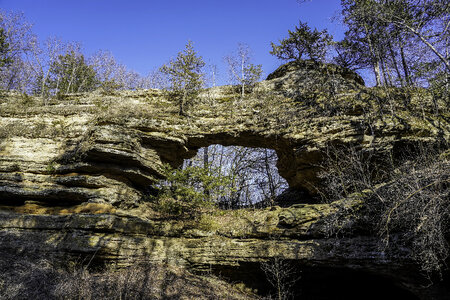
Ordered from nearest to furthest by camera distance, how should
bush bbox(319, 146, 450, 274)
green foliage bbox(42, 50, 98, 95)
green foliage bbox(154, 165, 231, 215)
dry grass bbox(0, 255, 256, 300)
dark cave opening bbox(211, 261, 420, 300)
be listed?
bush bbox(319, 146, 450, 274)
dry grass bbox(0, 255, 256, 300)
dark cave opening bbox(211, 261, 420, 300)
green foliage bbox(154, 165, 231, 215)
green foliage bbox(42, 50, 98, 95)

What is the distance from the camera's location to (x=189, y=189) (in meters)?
10.8

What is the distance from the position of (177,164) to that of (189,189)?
3.49 meters

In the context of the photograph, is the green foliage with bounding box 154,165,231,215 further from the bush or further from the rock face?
the bush

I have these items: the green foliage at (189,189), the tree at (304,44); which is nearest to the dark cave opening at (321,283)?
the green foliage at (189,189)

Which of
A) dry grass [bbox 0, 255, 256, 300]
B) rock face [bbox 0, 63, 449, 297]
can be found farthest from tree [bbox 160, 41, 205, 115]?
dry grass [bbox 0, 255, 256, 300]

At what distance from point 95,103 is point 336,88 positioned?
14982mm

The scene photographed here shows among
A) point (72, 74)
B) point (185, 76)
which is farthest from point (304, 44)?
point (72, 74)

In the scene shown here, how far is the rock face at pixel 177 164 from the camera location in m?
8.94

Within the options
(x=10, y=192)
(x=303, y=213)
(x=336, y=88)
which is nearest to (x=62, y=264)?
(x=10, y=192)

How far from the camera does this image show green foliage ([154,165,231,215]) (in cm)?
1112

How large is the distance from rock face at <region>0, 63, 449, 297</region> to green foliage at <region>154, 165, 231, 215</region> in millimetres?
794

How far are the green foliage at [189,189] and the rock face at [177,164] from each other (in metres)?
0.79

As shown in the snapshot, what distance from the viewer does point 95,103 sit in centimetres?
1584

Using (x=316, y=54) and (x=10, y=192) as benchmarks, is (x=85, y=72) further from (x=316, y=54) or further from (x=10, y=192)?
(x=316, y=54)
